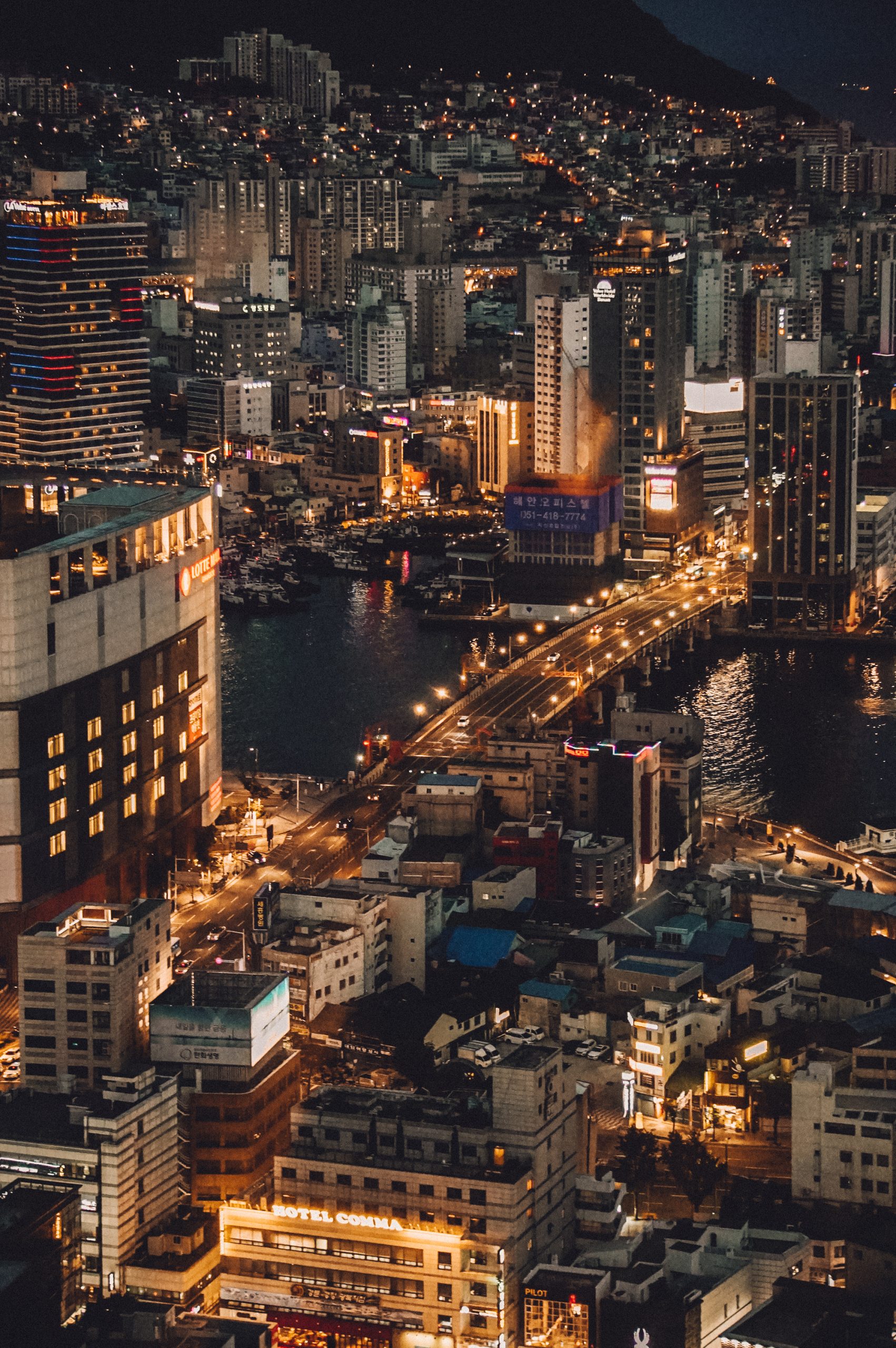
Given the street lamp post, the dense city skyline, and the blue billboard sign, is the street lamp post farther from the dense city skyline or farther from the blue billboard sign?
the blue billboard sign

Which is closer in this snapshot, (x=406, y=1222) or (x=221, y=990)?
(x=406, y=1222)

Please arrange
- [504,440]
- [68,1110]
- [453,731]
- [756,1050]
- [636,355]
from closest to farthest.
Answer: [68,1110] → [756,1050] → [453,731] → [636,355] → [504,440]

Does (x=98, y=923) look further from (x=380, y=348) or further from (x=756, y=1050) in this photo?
(x=380, y=348)

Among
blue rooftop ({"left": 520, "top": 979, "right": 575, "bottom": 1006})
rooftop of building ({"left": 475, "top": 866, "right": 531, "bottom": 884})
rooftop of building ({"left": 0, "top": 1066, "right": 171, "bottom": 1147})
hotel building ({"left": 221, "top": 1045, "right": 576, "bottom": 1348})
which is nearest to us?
hotel building ({"left": 221, "top": 1045, "right": 576, "bottom": 1348})

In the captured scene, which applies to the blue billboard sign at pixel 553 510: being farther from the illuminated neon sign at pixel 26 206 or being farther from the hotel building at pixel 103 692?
the hotel building at pixel 103 692

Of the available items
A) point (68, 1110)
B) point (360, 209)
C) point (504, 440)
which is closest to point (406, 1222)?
point (68, 1110)

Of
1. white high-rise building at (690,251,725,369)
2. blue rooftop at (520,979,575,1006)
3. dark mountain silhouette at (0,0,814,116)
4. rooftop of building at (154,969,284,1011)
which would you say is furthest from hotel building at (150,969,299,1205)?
dark mountain silhouette at (0,0,814,116)
